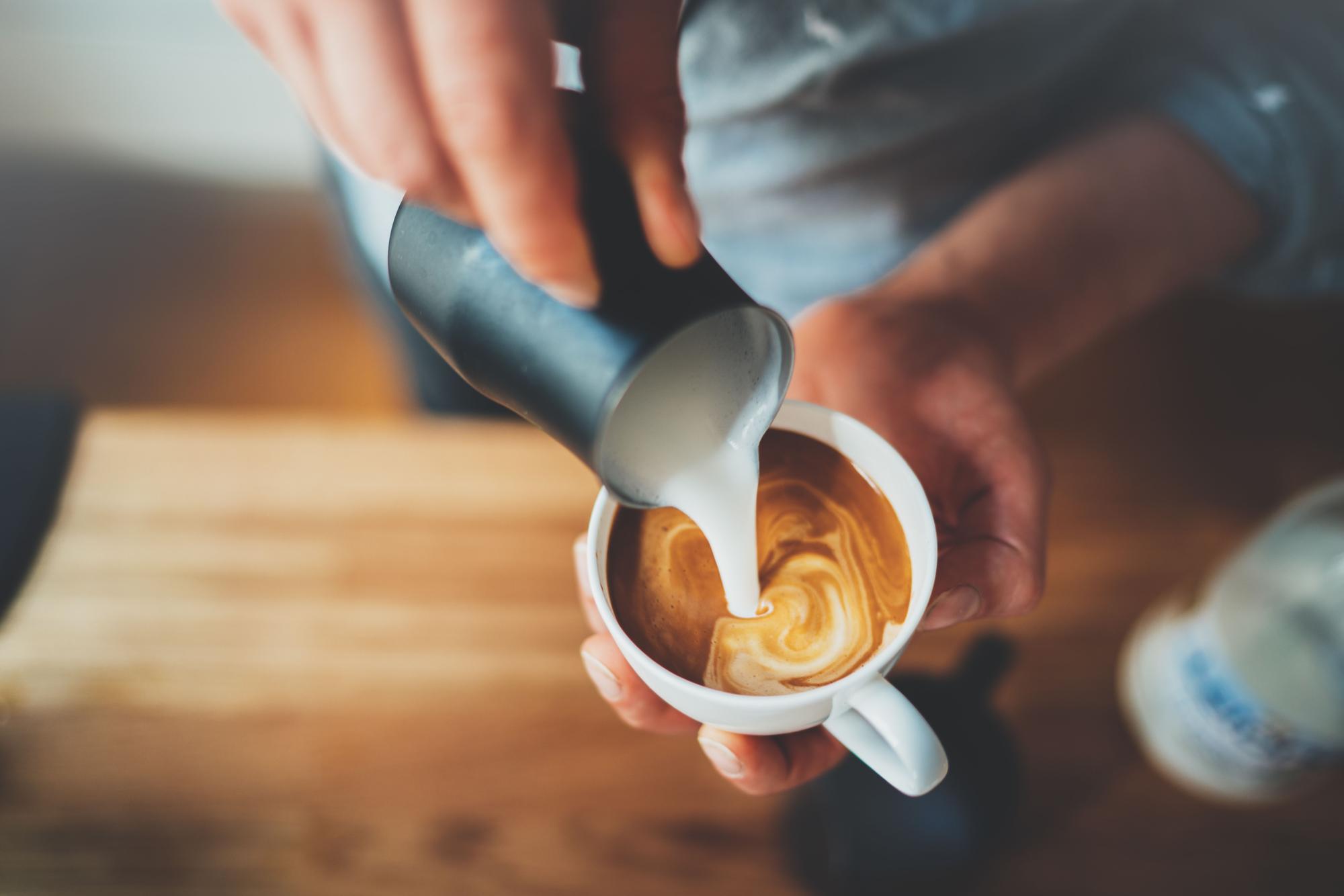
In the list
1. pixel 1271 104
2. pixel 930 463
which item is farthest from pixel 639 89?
pixel 1271 104

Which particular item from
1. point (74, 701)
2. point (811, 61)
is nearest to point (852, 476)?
point (811, 61)

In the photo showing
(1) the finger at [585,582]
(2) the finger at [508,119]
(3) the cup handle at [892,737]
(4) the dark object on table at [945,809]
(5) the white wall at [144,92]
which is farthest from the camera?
(5) the white wall at [144,92]

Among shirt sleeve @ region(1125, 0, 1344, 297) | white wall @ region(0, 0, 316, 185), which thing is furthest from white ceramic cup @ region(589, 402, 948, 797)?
white wall @ region(0, 0, 316, 185)

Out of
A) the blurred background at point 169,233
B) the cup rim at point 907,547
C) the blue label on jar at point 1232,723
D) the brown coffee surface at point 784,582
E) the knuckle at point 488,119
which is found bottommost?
the blurred background at point 169,233

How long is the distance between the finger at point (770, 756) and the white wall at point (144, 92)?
163cm

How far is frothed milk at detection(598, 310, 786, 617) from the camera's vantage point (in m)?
0.58

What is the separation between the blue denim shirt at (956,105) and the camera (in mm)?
817

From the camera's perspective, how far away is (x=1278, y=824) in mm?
875

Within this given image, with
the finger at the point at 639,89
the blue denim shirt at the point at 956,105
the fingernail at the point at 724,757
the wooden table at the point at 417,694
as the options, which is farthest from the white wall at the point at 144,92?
the fingernail at the point at 724,757

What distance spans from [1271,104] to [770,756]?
82 cm

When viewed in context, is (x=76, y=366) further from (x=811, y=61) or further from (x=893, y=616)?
(x=893, y=616)

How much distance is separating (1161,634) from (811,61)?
26.2 inches

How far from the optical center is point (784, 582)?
72 cm

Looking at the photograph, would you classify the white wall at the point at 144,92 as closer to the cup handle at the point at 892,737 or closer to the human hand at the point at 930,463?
the human hand at the point at 930,463
